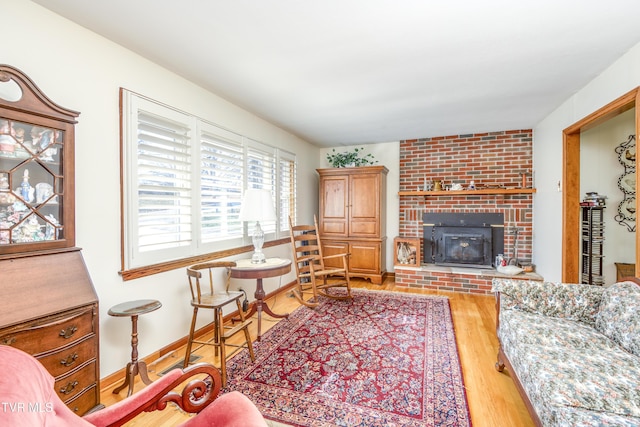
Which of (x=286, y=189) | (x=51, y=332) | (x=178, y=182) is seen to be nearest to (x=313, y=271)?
(x=286, y=189)

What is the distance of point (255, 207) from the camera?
2.96 metres

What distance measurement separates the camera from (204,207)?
9.62 feet

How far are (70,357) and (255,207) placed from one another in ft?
5.77

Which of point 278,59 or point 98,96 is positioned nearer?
point 98,96

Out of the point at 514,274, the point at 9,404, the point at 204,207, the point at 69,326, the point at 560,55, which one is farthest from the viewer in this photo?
the point at 514,274

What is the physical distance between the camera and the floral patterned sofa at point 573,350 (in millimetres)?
1221

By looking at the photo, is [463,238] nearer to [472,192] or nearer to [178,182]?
[472,192]

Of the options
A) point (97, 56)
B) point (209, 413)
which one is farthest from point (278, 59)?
point (209, 413)

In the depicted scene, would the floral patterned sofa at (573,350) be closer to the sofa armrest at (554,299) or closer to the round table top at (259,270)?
the sofa armrest at (554,299)

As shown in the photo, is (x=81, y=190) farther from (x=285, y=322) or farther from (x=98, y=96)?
(x=285, y=322)

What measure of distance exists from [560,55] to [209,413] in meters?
3.20

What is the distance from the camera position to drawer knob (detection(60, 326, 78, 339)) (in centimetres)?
150

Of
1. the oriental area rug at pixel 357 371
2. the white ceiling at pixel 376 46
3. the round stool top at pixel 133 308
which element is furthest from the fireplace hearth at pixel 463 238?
the round stool top at pixel 133 308

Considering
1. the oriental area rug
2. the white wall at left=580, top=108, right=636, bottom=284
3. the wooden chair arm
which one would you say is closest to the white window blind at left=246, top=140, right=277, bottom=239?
the oriental area rug
